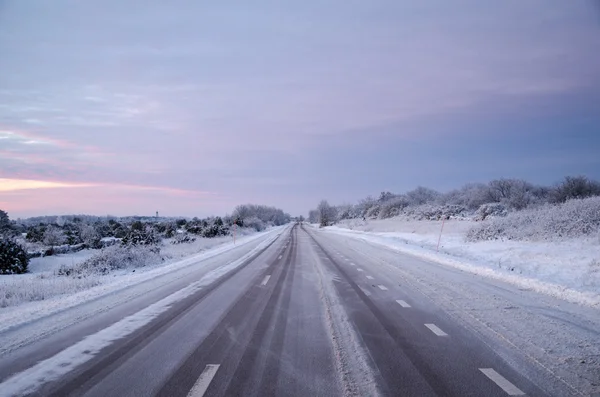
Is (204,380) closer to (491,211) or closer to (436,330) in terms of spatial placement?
(436,330)

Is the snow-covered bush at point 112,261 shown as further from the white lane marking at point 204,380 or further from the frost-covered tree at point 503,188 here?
the frost-covered tree at point 503,188

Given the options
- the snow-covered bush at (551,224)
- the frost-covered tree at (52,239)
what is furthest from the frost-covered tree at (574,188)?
the frost-covered tree at (52,239)

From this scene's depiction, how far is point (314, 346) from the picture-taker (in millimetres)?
5809

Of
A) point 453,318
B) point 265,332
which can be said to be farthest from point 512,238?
point 265,332

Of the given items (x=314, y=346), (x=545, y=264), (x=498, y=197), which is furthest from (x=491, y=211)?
(x=314, y=346)

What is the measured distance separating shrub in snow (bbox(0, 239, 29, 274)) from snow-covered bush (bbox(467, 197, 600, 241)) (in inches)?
1076

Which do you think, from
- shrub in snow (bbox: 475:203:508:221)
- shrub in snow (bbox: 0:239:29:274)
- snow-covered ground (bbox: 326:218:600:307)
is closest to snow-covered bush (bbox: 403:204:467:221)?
shrub in snow (bbox: 475:203:508:221)

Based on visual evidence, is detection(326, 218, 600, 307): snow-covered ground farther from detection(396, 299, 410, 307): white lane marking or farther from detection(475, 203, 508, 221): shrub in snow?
detection(475, 203, 508, 221): shrub in snow

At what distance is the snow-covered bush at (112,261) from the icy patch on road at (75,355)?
8.96 meters

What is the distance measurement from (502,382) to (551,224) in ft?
66.3

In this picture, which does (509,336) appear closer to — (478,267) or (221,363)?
(221,363)

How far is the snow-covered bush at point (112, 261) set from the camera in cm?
1636

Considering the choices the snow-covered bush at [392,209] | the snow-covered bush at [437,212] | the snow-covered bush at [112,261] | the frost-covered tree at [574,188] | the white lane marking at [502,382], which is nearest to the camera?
the white lane marking at [502,382]

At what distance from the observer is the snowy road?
4.45 meters
